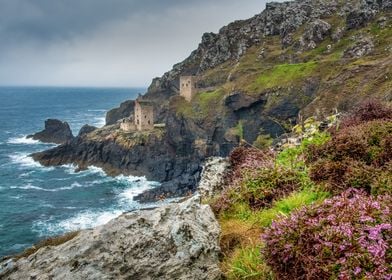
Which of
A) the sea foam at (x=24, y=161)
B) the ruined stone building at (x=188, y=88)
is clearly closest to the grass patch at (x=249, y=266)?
the sea foam at (x=24, y=161)

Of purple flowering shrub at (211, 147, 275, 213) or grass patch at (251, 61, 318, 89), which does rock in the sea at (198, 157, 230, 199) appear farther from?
grass patch at (251, 61, 318, 89)

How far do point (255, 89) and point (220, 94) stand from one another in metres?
12.4

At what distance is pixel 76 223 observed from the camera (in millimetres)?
51438

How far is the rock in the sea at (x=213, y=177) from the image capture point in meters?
12.1

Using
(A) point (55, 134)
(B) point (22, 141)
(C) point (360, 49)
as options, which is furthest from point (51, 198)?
(C) point (360, 49)

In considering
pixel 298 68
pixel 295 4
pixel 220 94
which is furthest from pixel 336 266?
pixel 295 4

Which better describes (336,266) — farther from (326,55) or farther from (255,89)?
(326,55)

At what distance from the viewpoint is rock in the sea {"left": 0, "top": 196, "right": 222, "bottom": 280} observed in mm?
6141

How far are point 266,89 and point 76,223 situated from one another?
44290mm

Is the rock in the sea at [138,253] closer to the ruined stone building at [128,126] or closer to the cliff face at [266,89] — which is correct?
the cliff face at [266,89]

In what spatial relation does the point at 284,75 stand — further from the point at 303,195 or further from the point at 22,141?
the point at 303,195

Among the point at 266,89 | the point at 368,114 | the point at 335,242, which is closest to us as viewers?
the point at 335,242

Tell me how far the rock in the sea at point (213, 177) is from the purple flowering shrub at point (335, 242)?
6.27m

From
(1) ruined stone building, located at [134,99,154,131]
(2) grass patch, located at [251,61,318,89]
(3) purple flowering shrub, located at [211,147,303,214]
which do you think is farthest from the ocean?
(3) purple flowering shrub, located at [211,147,303,214]
